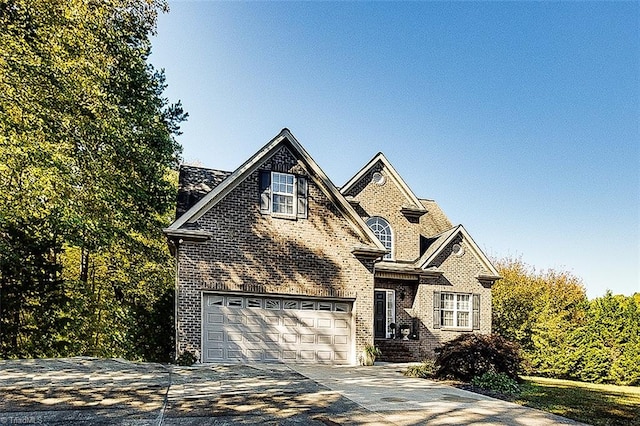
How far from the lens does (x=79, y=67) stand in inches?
687

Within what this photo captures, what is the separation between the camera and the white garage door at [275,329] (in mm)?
14656

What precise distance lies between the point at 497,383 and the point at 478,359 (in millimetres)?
1117

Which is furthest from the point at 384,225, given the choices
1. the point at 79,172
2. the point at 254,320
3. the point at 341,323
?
the point at 79,172

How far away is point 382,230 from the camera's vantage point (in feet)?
71.1

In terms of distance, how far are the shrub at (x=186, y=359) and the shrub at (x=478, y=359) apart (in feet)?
22.6

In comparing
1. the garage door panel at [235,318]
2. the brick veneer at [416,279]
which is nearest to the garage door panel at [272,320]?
the garage door panel at [235,318]

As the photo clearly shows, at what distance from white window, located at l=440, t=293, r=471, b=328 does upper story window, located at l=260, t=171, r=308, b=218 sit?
8.45 m

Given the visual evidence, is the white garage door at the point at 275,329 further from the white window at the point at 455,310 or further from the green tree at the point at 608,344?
the green tree at the point at 608,344

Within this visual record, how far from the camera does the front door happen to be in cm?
2014

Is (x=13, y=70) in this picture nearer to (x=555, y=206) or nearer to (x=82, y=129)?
(x=82, y=129)

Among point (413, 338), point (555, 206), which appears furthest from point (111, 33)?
point (555, 206)

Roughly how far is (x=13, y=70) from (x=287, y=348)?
12795 mm

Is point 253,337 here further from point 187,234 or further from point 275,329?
point 187,234

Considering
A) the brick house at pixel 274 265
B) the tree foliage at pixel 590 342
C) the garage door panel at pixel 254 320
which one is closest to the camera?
the brick house at pixel 274 265
